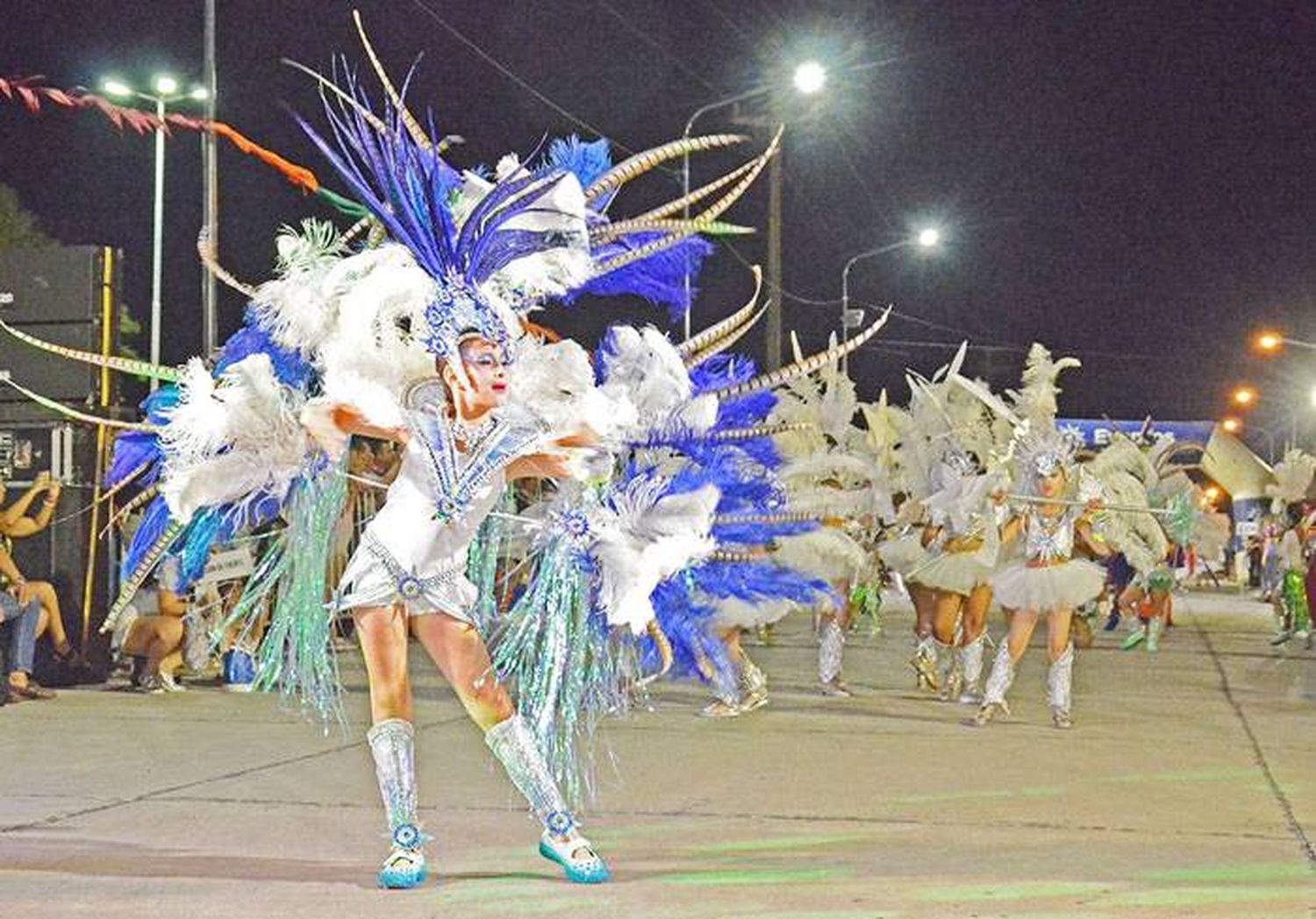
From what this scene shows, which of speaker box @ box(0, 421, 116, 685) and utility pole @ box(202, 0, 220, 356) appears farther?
utility pole @ box(202, 0, 220, 356)

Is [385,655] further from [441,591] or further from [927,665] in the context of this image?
[927,665]

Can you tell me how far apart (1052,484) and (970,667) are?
194 cm

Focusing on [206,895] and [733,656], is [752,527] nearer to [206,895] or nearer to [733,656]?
[206,895]

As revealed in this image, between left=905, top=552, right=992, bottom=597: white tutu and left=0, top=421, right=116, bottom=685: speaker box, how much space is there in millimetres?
6091

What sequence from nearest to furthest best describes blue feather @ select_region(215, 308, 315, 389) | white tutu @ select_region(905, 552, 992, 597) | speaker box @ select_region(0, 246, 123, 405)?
1. blue feather @ select_region(215, 308, 315, 389)
2. white tutu @ select_region(905, 552, 992, 597)
3. speaker box @ select_region(0, 246, 123, 405)

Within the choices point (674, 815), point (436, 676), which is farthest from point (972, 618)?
point (674, 815)

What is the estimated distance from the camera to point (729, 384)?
23.4 feet

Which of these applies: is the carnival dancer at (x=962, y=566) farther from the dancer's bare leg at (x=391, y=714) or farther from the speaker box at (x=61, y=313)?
the dancer's bare leg at (x=391, y=714)

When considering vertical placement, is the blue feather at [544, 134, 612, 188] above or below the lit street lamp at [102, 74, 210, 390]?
below

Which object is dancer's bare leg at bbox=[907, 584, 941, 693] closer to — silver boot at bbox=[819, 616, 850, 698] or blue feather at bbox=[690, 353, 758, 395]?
silver boot at bbox=[819, 616, 850, 698]

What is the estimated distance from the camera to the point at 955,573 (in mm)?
12391

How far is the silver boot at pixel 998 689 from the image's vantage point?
11.0m

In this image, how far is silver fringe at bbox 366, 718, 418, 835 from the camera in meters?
5.88

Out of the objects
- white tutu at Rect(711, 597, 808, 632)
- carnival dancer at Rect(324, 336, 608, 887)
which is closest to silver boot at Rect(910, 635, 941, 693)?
white tutu at Rect(711, 597, 808, 632)
